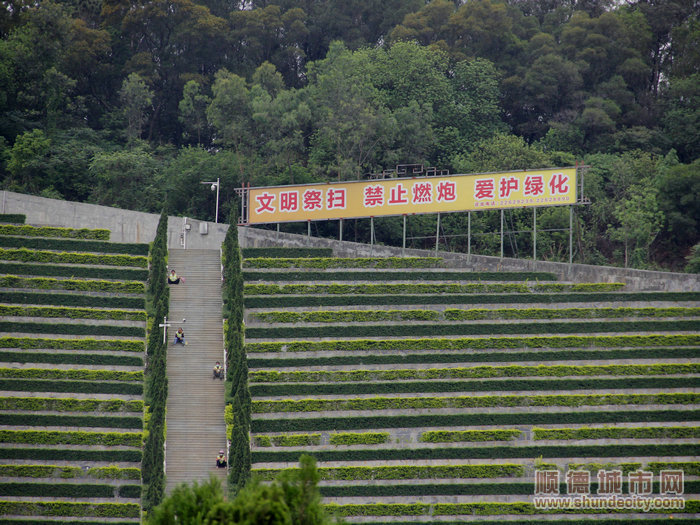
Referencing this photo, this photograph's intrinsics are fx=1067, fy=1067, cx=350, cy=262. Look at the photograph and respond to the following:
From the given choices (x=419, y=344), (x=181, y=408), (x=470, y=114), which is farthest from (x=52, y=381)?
(x=470, y=114)

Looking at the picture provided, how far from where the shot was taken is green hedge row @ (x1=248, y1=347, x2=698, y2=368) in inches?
1556

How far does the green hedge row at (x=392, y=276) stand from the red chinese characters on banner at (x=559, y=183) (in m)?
4.09

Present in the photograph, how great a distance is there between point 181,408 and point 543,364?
13.5m

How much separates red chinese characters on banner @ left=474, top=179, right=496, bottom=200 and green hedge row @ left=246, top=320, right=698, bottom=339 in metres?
8.41

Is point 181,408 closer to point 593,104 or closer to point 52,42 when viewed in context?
point 52,42

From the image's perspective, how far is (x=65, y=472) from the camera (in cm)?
3453

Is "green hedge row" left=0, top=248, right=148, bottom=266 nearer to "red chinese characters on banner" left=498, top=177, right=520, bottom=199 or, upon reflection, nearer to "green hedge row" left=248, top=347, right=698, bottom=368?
"green hedge row" left=248, top=347, right=698, bottom=368

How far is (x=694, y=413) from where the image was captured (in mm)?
38250

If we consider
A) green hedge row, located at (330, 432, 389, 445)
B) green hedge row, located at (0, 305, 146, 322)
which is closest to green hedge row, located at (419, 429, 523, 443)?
green hedge row, located at (330, 432, 389, 445)

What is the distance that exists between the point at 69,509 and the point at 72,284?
11332 millimetres

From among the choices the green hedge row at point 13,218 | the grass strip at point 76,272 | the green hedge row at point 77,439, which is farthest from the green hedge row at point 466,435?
the green hedge row at point 13,218

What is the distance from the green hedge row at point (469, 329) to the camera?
4094 centimetres

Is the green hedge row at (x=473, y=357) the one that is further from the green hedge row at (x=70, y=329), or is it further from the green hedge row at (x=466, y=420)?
the green hedge row at (x=70, y=329)

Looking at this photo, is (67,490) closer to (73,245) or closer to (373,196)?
(73,245)
